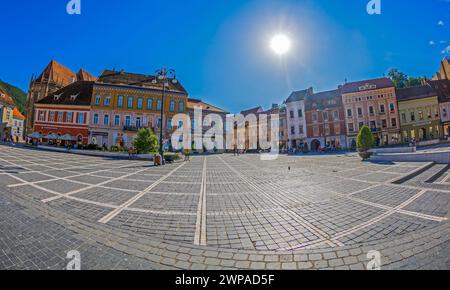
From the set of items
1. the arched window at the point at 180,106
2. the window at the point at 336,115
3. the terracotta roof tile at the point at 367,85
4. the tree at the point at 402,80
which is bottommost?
the window at the point at 336,115

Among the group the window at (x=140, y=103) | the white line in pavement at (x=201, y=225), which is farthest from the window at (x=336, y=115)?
the white line in pavement at (x=201, y=225)

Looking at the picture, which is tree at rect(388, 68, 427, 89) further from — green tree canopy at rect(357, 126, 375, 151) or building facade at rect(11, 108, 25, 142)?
building facade at rect(11, 108, 25, 142)

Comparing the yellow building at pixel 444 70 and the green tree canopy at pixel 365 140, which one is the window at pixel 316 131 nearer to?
the green tree canopy at pixel 365 140

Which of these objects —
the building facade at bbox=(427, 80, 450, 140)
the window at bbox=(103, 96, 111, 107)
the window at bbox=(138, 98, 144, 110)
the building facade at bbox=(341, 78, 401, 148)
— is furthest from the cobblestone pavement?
the building facade at bbox=(427, 80, 450, 140)

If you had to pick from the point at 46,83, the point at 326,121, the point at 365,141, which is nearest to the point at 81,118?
the point at 46,83

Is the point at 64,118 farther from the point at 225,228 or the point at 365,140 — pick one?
the point at 365,140

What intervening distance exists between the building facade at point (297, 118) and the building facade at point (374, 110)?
8094mm

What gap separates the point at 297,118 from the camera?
42250 millimetres

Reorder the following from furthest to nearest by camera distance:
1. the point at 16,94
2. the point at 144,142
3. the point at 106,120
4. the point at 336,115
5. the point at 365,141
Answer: the point at 16,94 < the point at 336,115 < the point at 106,120 < the point at 144,142 < the point at 365,141

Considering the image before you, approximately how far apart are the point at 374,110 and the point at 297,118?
47.4 feet

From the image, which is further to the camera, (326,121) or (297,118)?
(297,118)

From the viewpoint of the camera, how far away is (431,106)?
32.7m

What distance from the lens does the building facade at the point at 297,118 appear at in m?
41.4
